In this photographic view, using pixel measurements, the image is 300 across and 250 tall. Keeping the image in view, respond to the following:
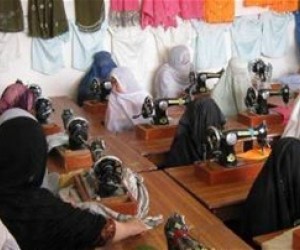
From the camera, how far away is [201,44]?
19.3 feet

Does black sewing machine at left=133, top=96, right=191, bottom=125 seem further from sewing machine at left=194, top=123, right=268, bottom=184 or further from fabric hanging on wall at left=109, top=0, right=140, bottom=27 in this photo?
fabric hanging on wall at left=109, top=0, right=140, bottom=27

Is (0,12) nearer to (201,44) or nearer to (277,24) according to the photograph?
(201,44)

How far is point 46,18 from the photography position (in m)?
5.19

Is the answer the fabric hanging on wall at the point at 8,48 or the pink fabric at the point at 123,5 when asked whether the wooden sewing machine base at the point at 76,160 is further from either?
the pink fabric at the point at 123,5

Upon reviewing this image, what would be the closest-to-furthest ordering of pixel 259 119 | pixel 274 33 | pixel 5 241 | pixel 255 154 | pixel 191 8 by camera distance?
pixel 5 241 < pixel 255 154 < pixel 259 119 < pixel 191 8 < pixel 274 33

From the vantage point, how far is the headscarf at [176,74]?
5371 millimetres

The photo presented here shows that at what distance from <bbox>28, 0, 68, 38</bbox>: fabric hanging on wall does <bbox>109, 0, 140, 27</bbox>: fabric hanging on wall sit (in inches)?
20.0

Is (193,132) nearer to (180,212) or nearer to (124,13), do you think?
(180,212)

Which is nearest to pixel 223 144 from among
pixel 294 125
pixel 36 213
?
pixel 294 125

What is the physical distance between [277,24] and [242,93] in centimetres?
223

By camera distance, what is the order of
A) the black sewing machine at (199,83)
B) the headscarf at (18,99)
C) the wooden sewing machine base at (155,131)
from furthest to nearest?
the black sewing machine at (199,83) < the wooden sewing machine base at (155,131) < the headscarf at (18,99)

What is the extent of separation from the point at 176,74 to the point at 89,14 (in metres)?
1.06

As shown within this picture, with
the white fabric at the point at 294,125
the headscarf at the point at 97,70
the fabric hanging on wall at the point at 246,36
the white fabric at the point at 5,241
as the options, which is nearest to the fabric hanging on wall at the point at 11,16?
the headscarf at the point at 97,70

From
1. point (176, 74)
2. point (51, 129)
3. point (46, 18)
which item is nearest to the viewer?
point (51, 129)
